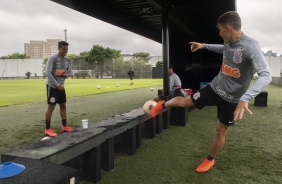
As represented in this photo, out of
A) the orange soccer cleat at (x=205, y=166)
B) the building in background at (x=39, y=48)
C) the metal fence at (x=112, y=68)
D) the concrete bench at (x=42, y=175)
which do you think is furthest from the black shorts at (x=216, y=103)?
the building in background at (x=39, y=48)

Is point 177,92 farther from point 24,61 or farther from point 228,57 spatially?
point 24,61

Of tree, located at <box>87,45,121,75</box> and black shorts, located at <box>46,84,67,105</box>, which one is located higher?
tree, located at <box>87,45,121,75</box>

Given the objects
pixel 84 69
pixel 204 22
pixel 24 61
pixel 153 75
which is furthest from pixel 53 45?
pixel 204 22

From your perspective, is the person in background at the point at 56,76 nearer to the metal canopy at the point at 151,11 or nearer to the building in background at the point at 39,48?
the metal canopy at the point at 151,11

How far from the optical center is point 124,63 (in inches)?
2009

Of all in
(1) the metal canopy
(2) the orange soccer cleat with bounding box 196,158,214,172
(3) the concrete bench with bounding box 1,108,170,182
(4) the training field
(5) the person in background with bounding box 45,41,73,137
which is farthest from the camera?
(1) the metal canopy

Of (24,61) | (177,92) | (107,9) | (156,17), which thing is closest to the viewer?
(177,92)

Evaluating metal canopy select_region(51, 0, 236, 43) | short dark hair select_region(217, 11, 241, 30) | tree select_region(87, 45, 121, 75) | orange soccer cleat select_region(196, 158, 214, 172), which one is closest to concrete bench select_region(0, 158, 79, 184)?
orange soccer cleat select_region(196, 158, 214, 172)

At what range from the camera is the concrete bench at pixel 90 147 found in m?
2.49

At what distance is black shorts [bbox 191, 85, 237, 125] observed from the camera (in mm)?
3033

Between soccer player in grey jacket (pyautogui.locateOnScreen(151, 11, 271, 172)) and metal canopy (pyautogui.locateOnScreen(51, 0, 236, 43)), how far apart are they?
12.9 ft

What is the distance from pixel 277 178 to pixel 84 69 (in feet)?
173

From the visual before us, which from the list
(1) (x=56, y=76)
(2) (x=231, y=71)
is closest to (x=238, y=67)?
(2) (x=231, y=71)

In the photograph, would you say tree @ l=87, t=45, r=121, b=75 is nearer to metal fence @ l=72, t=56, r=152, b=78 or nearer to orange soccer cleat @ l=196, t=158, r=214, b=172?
metal fence @ l=72, t=56, r=152, b=78
